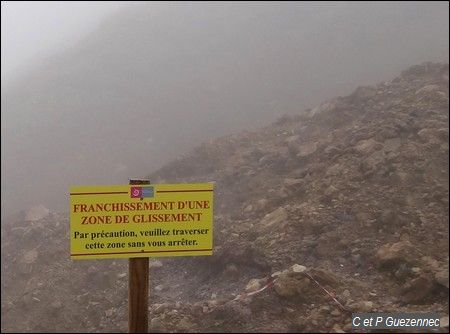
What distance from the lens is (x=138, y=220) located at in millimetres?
3584

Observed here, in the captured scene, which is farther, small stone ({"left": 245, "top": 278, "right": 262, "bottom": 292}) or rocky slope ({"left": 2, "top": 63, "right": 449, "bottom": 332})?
small stone ({"left": 245, "top": 278, "right": 262, "bottom": 292})

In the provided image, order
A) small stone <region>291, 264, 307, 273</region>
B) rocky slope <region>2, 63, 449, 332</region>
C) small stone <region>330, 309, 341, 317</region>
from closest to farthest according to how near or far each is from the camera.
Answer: small stone <region>330, 309, 341, 317</region>
rocky slope <region>2, 63, 449, 332</region>
small stone <region>291, 264, 307, 273</region>

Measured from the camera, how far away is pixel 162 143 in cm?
1634

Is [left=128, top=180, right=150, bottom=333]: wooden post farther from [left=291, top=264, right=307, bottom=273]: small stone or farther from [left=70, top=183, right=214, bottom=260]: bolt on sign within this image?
[left=291, top=264, right=307, bottom=273]: small stone

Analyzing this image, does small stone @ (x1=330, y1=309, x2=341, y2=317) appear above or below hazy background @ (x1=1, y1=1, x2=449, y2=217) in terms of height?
below

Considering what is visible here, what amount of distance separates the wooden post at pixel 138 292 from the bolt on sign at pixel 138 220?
0.34ft

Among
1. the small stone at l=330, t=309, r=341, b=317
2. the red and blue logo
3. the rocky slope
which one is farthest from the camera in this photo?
the rocky slope

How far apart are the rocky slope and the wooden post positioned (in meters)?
2.05

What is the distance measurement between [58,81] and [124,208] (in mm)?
22130

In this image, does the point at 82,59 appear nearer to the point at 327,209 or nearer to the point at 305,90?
the point at 305,90

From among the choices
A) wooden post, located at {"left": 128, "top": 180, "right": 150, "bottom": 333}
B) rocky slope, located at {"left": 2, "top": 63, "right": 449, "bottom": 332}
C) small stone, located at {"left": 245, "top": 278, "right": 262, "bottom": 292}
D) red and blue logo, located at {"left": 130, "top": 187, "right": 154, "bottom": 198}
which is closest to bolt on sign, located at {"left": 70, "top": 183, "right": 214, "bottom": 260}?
red and blue logo, located at {"left": 130, "top": 187, "right": 154, "bottom": 198}

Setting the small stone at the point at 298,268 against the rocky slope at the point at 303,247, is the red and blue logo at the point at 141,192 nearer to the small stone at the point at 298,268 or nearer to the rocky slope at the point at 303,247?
the rocky slope at the point at 303,247

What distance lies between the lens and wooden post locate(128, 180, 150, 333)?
11.9 ft

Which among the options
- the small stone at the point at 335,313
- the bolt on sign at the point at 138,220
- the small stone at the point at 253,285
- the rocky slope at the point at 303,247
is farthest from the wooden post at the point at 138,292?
the small stone at the point at 253,285
